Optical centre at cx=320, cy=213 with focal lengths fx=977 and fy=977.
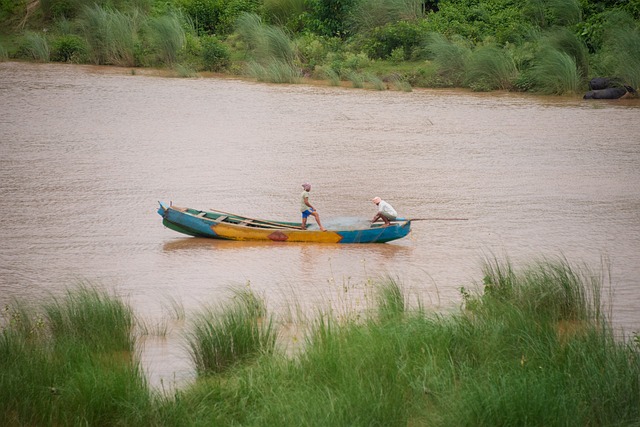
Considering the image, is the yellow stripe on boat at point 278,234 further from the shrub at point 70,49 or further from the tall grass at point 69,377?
the shrub at point 70,49

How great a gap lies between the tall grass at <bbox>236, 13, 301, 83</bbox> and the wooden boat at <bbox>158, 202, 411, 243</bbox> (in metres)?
15.7

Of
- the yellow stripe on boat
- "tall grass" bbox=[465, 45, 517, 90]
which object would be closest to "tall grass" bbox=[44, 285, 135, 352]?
the yellow stripe on boat

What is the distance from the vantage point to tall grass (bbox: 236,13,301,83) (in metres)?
28.6

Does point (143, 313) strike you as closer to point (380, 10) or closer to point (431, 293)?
point (431, 293)

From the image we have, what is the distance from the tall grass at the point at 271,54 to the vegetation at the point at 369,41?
0.11 feet

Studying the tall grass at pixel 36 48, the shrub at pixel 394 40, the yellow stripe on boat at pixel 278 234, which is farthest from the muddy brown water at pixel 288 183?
the shrub at pixel 394 40

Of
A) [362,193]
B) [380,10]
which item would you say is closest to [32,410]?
[362,193]

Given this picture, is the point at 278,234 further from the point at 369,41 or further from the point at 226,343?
the point at 369,41

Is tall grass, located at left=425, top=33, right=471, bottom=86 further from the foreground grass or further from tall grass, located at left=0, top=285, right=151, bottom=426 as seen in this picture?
tall grass, located at left=0, top=285, right=151, bottom=426

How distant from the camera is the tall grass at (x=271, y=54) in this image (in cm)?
2856

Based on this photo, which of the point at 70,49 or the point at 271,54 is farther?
the point at 70,49

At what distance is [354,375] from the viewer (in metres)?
6.59

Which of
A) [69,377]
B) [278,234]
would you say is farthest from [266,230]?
[69,377]

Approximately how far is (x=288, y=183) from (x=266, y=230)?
181 inches
